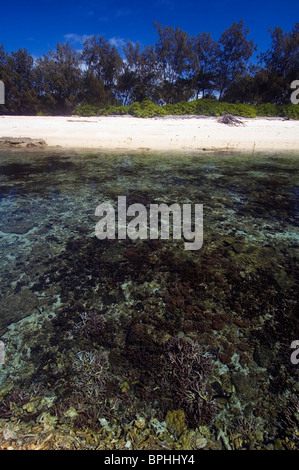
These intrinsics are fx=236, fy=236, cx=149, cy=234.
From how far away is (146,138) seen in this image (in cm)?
2025

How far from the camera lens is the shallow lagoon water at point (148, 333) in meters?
2.57

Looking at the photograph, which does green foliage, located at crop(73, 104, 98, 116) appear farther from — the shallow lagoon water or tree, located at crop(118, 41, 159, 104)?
the shallow lagoon water

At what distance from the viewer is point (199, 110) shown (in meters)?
27.6

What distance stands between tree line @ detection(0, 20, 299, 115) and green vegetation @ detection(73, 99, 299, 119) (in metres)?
4.60

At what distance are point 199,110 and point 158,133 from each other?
32.2 ft

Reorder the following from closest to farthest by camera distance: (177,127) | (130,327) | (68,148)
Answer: (130,327) → (68,148) → (177,127)

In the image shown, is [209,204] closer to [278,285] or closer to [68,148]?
[278,285]

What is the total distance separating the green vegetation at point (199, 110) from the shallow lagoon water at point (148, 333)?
23035mm

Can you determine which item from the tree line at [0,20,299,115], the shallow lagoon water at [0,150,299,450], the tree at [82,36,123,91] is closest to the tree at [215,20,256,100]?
the tree line at [0,20,299,115]

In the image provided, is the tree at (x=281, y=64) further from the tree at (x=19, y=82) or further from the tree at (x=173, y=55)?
the tree at (x=19, y=82)

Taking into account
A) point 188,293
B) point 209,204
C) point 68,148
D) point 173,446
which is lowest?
point 173,446

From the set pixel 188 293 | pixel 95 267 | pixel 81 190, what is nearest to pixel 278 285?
pixel 188 293

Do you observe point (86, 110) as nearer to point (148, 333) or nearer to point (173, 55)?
point (173, 55)

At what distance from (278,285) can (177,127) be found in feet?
70.0
